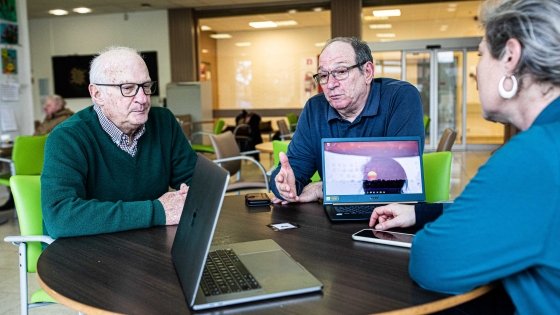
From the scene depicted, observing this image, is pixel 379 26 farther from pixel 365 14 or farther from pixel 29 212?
pixel 29 212

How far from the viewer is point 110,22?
1093cm

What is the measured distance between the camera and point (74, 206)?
1.56m

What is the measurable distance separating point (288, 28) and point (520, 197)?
40.6 feet

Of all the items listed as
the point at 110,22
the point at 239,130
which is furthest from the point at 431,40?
the point at 110,22

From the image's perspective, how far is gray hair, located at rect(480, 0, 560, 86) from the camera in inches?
35.9

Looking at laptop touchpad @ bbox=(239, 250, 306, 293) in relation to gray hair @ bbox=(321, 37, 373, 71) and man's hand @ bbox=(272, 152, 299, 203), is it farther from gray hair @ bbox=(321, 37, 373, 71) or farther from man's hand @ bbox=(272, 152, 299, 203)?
gray hair @ bbox=(321, 37, 373, 71)

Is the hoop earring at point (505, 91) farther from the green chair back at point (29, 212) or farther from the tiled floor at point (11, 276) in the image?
the tiled floor at point (11, 276)

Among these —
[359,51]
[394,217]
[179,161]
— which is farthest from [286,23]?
[394,217]

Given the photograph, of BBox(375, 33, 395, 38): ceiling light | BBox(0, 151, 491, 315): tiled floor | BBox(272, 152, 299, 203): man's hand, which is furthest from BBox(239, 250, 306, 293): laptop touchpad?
BBox(375, 33, 395, 38): ceiling light

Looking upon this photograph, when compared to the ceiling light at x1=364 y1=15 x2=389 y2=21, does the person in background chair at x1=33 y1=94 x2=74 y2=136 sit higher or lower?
lower

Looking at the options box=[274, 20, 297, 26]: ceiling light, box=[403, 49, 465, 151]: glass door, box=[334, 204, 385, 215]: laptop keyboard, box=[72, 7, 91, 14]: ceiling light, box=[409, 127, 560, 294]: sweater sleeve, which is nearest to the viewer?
box=[409, 127, 560, 294]: sweater sleeve

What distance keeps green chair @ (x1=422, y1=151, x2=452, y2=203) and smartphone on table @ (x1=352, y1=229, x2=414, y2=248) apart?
80 cm

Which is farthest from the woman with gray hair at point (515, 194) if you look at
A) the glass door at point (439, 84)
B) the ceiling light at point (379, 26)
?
the glass door at point (439, 84)

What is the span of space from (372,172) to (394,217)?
0.34m
